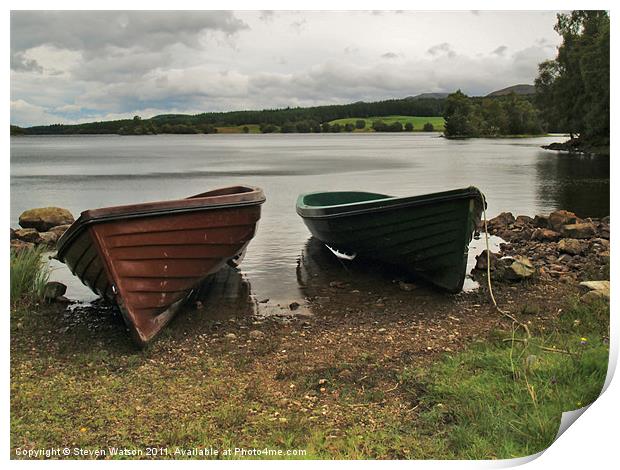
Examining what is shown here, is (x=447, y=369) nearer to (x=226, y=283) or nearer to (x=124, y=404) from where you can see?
(x=124, y=404)

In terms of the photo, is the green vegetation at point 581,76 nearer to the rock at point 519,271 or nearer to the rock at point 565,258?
the rock at point 519,271

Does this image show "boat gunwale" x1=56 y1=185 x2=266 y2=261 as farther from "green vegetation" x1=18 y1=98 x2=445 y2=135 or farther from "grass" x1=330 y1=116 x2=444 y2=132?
"grass" x1=330 y1=116 x2=444 y2=132

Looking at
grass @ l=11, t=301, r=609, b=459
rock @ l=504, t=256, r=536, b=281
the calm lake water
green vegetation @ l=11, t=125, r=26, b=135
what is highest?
green vegetation @ l=11, t=125, r=26, b=135

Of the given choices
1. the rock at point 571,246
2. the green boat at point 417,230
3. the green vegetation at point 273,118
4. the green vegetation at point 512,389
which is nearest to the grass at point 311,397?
the green vegetation at point 512,389

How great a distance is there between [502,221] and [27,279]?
5.77 metres

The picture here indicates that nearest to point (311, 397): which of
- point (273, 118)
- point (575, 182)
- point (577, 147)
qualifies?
point (273, 118)

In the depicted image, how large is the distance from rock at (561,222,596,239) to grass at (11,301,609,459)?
8.05 feet

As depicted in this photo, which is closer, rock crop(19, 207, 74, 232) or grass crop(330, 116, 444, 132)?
grass crop(330, 116, 444, 132)

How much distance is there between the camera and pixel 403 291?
6785mm

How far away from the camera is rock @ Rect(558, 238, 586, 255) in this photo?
7.27m

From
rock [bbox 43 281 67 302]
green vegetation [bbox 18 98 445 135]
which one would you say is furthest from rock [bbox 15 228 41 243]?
green vegetation [bbox 18 98 445 135]

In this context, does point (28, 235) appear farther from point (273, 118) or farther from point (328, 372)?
point (328, 372)

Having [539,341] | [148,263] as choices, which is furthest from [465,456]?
[148,263]

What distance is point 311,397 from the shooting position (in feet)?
14.4
